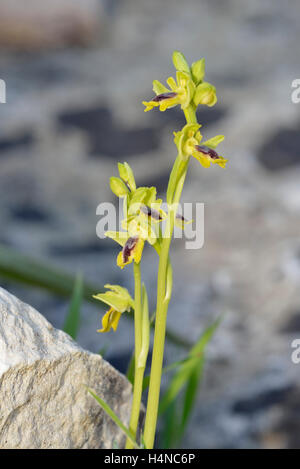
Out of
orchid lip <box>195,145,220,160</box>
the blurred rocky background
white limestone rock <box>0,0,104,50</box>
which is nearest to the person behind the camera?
orchid lip <box>195,145,220,160</box>

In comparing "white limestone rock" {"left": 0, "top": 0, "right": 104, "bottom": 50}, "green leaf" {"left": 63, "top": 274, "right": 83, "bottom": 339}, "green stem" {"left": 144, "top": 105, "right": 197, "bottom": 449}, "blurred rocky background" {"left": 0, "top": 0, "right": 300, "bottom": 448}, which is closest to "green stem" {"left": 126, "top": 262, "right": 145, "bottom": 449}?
"green stem" {"left": 144, "top": 105, "right": 197, "bottom": 449}

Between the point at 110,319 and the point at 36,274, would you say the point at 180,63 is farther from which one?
the point at 36,274

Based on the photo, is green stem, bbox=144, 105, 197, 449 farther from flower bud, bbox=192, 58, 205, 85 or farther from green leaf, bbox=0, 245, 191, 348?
green leaf, bbox=0, 245, 191, 348

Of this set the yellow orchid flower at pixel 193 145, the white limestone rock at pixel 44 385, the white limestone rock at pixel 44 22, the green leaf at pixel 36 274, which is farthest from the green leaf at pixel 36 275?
the white limestone rock at pixel 44 22

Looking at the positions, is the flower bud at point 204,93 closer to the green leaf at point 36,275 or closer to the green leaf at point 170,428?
the green leaf at point 36,275

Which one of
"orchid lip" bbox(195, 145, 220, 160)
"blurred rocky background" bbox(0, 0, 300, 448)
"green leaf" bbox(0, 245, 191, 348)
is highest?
"blurred rocky background" bbox(0, 0, 300, 448)

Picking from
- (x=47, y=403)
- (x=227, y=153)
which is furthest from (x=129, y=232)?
(x=227, y=153)

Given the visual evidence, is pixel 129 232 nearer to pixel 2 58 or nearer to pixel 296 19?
pixel 2 58

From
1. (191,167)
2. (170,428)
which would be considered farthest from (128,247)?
(191,167)
